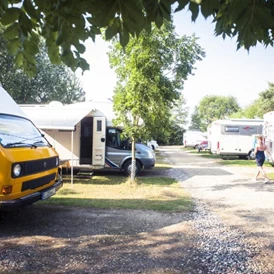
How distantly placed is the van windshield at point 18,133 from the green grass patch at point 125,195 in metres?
1.83

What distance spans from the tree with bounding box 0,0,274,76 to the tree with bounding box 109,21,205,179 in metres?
6.79

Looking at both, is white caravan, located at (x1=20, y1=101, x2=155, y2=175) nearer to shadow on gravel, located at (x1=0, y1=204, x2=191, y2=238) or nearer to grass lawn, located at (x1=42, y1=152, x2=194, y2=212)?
grass lawn, located at (x1=42, y1=152, x2=194, y2=212)

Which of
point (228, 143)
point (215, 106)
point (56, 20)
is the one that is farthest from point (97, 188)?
point (215, 106)

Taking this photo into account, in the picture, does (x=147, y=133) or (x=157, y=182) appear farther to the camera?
(x=157, y=182)

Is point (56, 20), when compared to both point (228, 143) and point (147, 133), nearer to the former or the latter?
point (147, 133)

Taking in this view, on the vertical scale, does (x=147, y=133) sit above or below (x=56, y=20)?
below

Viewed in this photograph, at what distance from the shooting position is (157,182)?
10.9 metres

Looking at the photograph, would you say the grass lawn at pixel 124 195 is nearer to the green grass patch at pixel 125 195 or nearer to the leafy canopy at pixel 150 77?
the green grass patch at pixel 125 195

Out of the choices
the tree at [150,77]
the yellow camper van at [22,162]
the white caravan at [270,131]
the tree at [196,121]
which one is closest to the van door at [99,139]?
the tree at [150,77]

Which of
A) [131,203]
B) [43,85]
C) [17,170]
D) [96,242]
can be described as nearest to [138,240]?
[96,242]

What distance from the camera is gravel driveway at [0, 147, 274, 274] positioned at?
3888mm

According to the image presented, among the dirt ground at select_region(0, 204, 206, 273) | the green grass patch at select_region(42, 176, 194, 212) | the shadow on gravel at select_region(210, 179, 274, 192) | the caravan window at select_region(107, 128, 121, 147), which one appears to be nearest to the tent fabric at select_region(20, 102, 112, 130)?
the caravan window at select_region(107, 128, 121, 147)

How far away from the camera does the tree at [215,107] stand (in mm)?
81000

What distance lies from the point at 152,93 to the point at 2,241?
6.29m
